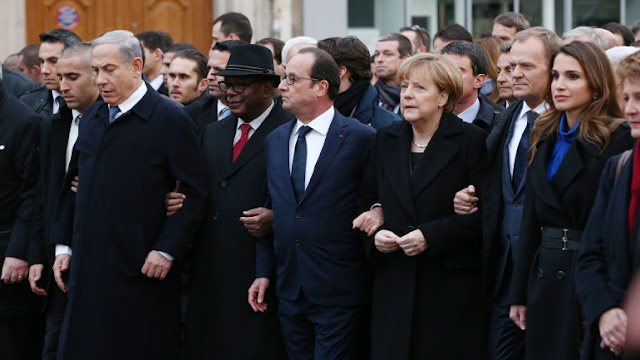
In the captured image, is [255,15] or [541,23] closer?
[255,15]

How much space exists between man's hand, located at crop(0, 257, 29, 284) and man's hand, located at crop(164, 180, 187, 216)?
130cm

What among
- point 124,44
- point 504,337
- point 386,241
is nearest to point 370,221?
point 386,241

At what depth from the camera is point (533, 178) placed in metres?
5.22

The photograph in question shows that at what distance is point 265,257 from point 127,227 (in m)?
0.87

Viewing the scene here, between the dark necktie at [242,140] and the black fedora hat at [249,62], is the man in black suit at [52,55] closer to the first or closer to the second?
the black fedora hat at [249,62]

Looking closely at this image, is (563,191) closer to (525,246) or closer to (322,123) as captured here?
(525,246)

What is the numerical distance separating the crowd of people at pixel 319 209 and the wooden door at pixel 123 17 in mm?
6203

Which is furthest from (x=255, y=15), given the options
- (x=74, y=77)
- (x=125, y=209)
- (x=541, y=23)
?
(x=125, y=209)

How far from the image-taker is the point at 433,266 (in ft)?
18.4

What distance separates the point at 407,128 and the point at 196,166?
1412mm

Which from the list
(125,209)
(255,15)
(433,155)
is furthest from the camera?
(255,15)

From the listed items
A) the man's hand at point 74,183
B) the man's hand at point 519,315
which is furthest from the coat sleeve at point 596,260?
the man's hand at point 74,183

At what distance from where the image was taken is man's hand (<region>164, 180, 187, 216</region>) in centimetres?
633

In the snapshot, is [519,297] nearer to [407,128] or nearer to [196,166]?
[407,128]
